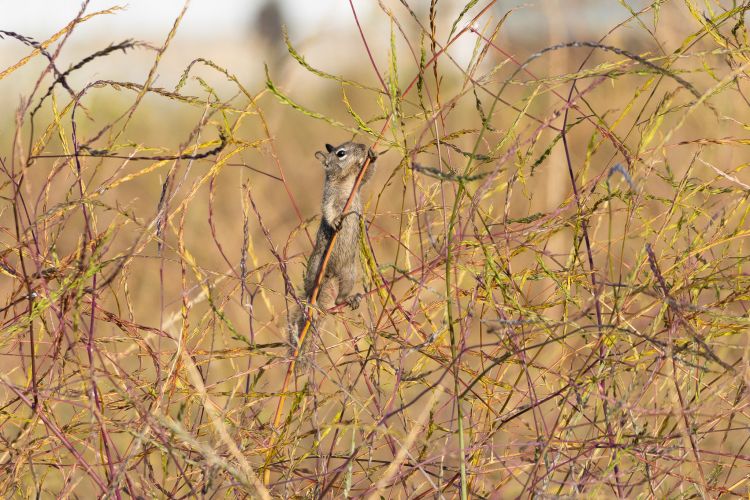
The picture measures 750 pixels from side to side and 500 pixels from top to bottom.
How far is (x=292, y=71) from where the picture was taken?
1.94 meters

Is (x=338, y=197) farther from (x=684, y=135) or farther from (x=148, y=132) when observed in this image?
(x=148, y=132)

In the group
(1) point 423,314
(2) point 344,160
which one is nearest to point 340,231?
(2) point 344,160

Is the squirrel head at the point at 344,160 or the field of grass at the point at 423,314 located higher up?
the squirrel head at the point at 344,160

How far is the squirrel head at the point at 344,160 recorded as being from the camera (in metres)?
3.04

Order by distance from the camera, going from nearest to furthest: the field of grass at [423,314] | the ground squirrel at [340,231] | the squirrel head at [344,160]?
1. the field of grass at [423,314]
2. the ground squirrel at [340,231]
3. the squirrel head at [344,160]

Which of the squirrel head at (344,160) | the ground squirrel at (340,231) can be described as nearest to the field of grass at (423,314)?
the ground squirrel at (340,231)

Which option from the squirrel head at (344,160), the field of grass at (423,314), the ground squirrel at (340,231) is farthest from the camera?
the squirrel head at (344,160)

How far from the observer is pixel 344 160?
306 centimetres

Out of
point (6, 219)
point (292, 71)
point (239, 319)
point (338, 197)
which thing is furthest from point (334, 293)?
point (6, 219)

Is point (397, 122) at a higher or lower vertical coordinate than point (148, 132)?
lower

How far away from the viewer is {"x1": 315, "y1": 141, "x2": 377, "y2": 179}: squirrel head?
3045 millimetres

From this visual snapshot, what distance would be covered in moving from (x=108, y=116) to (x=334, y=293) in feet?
18.5

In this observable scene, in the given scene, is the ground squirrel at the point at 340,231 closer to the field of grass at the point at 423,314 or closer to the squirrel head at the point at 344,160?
the squirrel head at the point at 344,160

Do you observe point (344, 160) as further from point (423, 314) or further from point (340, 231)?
point (423, 314)
